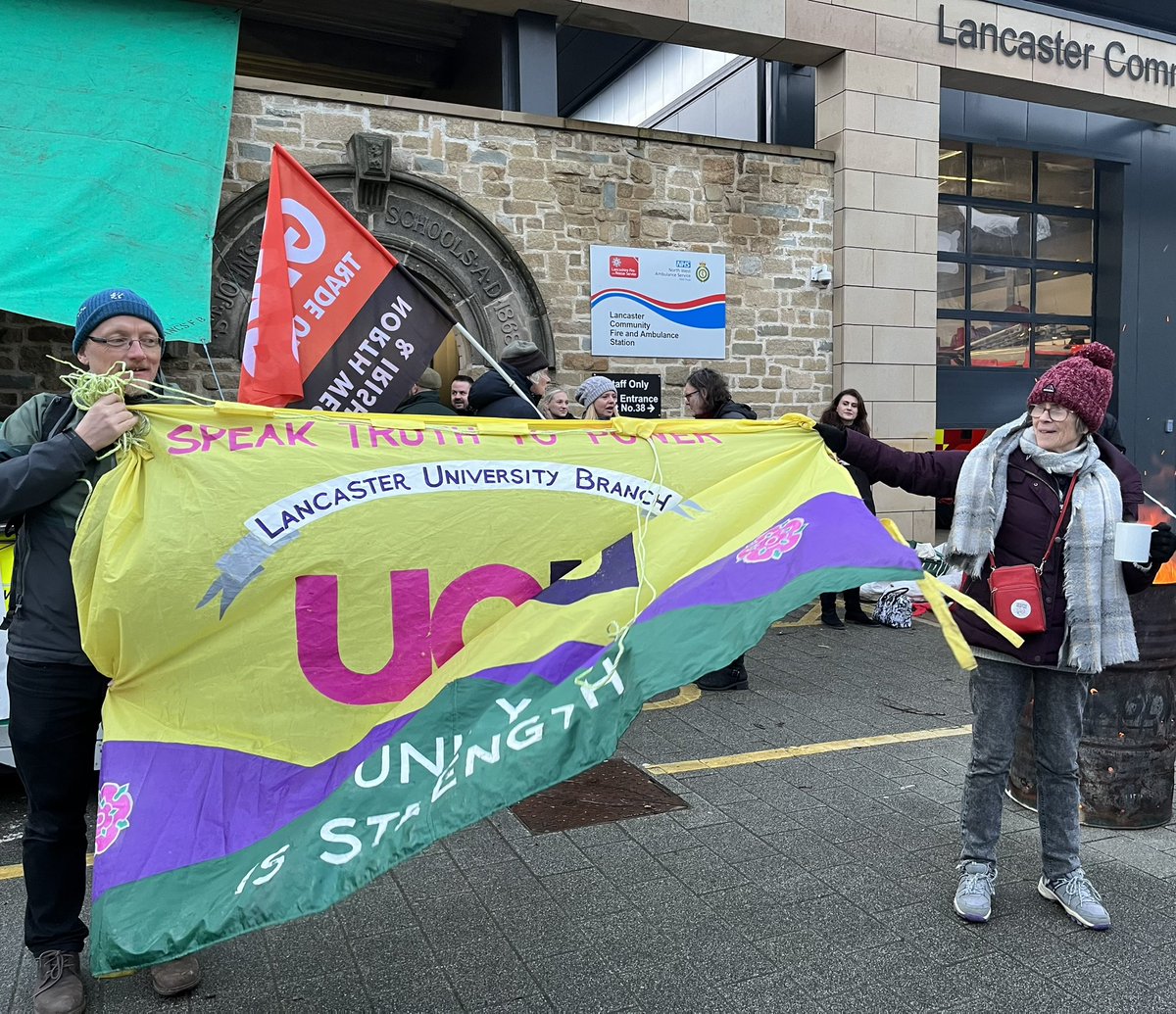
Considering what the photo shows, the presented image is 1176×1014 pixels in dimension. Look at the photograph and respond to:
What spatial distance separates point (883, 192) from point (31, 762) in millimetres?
11048

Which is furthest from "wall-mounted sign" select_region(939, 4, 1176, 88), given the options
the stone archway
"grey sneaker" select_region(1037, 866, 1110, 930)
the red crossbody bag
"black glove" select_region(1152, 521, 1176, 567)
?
"grey sneaker" select_region(1037, 866, 1110, 930)

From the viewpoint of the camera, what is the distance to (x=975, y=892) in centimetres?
345

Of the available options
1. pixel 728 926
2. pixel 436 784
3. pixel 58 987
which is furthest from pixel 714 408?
pixel 58 987

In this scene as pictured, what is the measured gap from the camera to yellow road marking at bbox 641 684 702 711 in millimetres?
6207

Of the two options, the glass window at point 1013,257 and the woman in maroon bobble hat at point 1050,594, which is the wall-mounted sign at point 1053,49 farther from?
the woman in maroon bobble hat at point 1050,594

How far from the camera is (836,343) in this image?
1155 cm

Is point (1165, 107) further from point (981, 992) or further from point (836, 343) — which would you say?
point (981, 992)

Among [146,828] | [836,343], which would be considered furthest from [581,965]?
[836,343]

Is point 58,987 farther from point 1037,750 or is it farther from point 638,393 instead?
point 638,393

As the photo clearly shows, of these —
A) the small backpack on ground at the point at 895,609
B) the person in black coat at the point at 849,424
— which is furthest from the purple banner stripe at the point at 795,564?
the small backpack on ground at the point at 895,609

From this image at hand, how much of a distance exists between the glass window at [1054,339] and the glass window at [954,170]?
8.00ft

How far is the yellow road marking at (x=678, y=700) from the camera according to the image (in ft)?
20.4

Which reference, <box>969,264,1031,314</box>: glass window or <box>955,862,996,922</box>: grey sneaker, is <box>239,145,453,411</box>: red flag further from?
<box>969,264,1031,314</box>: glass window

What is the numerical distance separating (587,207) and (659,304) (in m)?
1.31
